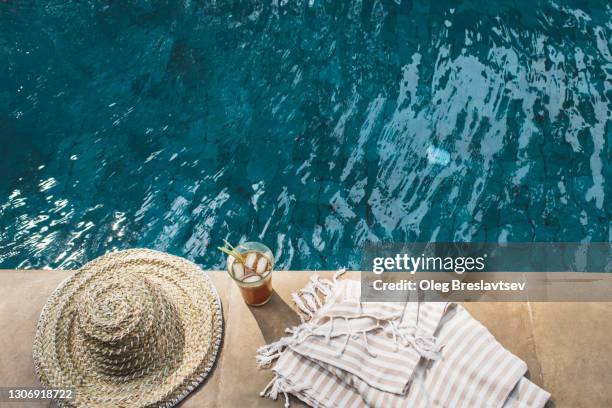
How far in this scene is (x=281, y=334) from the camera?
118 inches

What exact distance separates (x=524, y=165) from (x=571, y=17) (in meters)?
1.53

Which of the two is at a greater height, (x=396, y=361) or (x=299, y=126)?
(x=299, y=126)

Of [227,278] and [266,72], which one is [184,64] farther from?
[227,278]

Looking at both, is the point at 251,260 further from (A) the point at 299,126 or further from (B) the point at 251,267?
(A) the point at 299,126

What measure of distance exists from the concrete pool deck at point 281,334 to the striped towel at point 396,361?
128 mm

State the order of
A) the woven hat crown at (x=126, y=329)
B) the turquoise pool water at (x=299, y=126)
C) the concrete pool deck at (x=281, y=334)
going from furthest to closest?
the turquoise pool water at (x=299, y=126), the concrete pool deck at (x=281, y=334), the woven hat crown at (x=126, y=329)

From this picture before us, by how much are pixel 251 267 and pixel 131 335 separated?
66 centimetres

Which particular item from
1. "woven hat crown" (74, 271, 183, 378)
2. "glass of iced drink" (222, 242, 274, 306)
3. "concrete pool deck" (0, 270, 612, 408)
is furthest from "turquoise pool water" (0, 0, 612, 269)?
"woven hat crown" (74, 271, 183, 378)

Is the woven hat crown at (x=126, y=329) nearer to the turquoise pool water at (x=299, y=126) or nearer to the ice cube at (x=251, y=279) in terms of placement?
the ice cube at (x=251, y=279)

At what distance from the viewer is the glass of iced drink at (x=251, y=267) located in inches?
113

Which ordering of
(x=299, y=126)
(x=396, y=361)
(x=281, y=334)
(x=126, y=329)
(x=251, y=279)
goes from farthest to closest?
1. (x=299, y=126)
2. (x=281, y=334)
3. (x=251, y=279)
4. (x=396, y=361)
5. (x=126, y=329)

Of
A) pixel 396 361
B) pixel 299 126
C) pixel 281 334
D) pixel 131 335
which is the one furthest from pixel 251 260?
pixel 299 126

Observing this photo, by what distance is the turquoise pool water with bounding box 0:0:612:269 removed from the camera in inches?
149

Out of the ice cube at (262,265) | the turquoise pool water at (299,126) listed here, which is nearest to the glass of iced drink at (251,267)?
the ice cube at (262,265)
